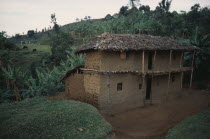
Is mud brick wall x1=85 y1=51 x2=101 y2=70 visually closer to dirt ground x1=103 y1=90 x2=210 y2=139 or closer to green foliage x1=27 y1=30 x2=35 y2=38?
dirt ground x1=103 y1=90 x2=210 y2=139

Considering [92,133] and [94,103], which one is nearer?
[92,133]

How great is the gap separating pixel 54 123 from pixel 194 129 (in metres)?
7.70

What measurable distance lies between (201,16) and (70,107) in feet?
135

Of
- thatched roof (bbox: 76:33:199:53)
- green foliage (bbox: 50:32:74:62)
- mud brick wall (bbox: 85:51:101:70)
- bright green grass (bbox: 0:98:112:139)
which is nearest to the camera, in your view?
bright green grass (bbox: 0:98:112:139)

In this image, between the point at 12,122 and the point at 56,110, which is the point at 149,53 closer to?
the point at 56,110

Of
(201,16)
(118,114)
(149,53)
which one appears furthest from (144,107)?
(201,16)

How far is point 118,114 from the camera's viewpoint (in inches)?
587

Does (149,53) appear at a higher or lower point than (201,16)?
lower

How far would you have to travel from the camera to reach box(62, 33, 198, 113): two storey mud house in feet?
48.0

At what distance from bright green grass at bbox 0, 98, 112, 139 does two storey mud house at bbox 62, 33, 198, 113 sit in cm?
293

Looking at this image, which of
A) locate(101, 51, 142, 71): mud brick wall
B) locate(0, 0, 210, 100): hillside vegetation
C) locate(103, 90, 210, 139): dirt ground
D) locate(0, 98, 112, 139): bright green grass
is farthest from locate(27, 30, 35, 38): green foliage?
locate(103, 90, 210, 139): dirt ground

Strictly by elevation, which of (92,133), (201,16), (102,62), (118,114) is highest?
(201,16)

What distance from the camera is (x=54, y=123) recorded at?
10.3m

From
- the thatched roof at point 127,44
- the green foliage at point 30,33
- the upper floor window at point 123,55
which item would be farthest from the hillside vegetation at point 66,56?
the green foliage at point 30,33
